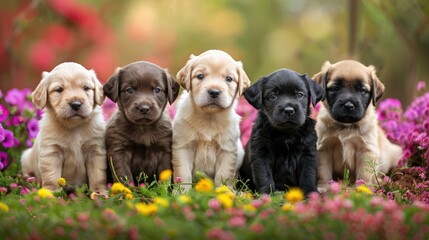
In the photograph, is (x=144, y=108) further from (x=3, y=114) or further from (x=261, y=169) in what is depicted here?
(x=3, y=114)

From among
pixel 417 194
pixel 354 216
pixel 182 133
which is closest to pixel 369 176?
pixel 417 194

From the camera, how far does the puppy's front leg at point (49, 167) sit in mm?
6469

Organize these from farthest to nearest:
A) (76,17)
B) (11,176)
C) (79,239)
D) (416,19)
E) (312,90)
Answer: (416,19) → (76,17) → (11,176) → (312,90) → (79,239)

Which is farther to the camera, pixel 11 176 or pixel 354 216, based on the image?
pixel 11 176

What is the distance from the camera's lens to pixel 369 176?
6770 millimetres

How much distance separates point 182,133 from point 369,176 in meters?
2.10

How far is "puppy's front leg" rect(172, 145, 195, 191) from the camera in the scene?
6.56 metres

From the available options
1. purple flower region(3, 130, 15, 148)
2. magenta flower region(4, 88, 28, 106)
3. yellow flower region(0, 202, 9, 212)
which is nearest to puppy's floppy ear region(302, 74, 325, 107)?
yellow flower region(0, 202, 9, 212)

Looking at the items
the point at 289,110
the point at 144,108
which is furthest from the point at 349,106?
the point at 144,108

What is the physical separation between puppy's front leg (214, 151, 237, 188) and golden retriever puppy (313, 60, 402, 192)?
3.27ft

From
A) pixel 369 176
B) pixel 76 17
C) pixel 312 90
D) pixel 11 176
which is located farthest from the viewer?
pixel 76 17

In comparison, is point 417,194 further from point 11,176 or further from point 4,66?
point 4,66

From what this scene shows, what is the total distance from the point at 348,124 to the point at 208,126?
1.56 metres

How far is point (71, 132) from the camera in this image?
21.5ft
